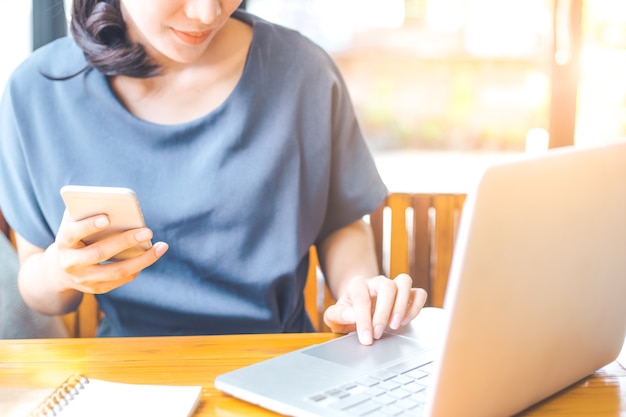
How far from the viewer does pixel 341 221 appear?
1304 mm

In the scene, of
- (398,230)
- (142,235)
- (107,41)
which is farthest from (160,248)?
(398,230)

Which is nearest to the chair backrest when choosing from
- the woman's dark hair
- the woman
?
the woman

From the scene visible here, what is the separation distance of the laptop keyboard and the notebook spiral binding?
0.75 ft

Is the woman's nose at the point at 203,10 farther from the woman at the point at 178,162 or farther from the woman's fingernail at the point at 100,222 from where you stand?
the woman's fingernail at the point at 100,222

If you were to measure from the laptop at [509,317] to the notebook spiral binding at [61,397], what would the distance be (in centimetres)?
14

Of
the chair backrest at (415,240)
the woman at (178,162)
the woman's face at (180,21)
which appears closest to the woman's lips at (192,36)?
the woman's face at (180,21)

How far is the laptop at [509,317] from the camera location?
0.56 m

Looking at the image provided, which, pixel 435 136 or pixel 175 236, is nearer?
pixel 175 236

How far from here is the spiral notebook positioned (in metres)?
0.70

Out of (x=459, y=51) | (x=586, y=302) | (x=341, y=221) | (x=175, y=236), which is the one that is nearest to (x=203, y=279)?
(x=175, y=236)

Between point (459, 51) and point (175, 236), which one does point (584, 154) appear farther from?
point (459, 51)

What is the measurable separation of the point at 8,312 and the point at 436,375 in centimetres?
87

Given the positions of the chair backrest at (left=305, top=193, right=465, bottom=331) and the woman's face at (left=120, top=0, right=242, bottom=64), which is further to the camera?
the chair backrest at (left=305, top=193, right=465, bottom=331)

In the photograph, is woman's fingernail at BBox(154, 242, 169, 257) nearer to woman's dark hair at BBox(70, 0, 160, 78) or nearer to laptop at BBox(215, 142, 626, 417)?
laptop at BBox(215, 142, 626, 417)
